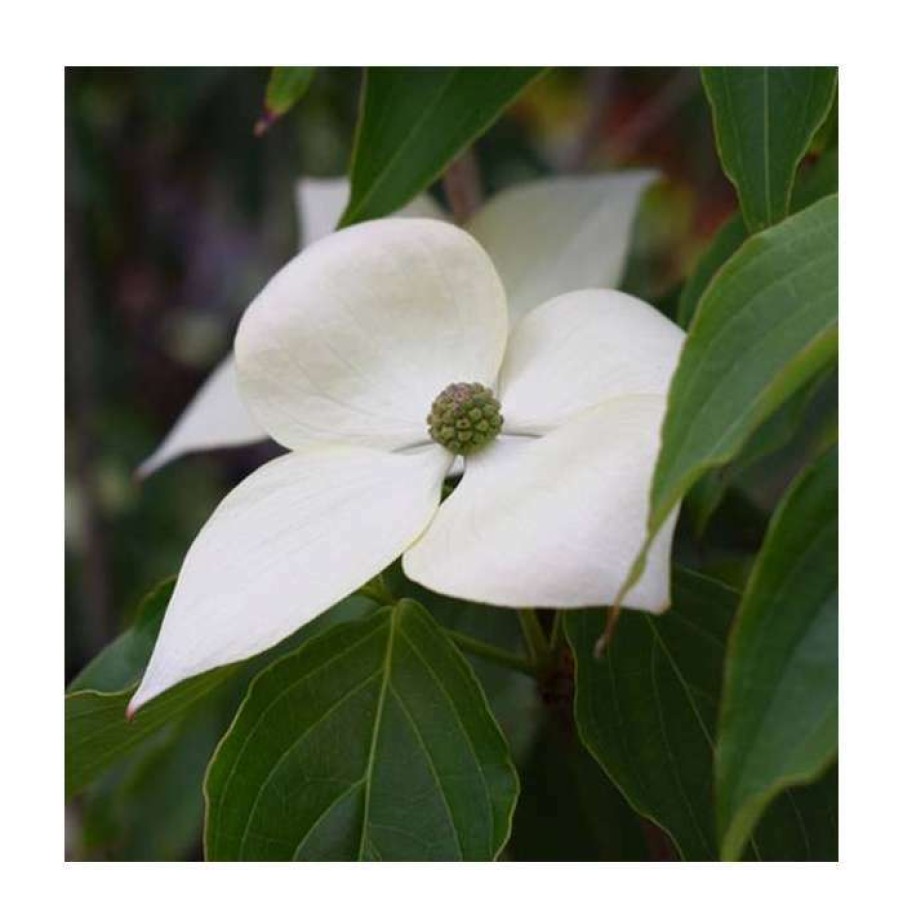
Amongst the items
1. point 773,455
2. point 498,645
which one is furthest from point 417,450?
point 773,455

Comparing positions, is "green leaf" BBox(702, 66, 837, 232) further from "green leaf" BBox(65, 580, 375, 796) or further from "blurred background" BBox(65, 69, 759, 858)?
"blurred background" BBox(65, 69, 759, 858)

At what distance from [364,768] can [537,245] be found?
0.30 m

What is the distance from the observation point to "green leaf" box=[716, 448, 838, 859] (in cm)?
35

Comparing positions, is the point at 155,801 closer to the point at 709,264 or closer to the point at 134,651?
the point at 134,651

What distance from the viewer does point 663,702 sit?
50cm

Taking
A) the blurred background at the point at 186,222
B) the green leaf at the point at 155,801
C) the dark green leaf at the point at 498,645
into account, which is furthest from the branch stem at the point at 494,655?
the blurred background at the point at 186,222

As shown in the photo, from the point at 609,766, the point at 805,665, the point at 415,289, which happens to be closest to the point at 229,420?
the point at 415,289

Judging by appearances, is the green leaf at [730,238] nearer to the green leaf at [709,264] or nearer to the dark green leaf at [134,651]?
the green leaf at [709,264]

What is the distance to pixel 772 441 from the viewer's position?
1.88ft

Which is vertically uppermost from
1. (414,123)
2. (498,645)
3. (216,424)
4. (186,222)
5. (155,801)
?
Answer: (186,222)

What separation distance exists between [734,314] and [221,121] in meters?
0.90

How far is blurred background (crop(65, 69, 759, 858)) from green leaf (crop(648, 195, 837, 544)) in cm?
53

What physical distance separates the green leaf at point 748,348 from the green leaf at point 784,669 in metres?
0.03

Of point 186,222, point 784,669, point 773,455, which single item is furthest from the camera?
point 186,222
